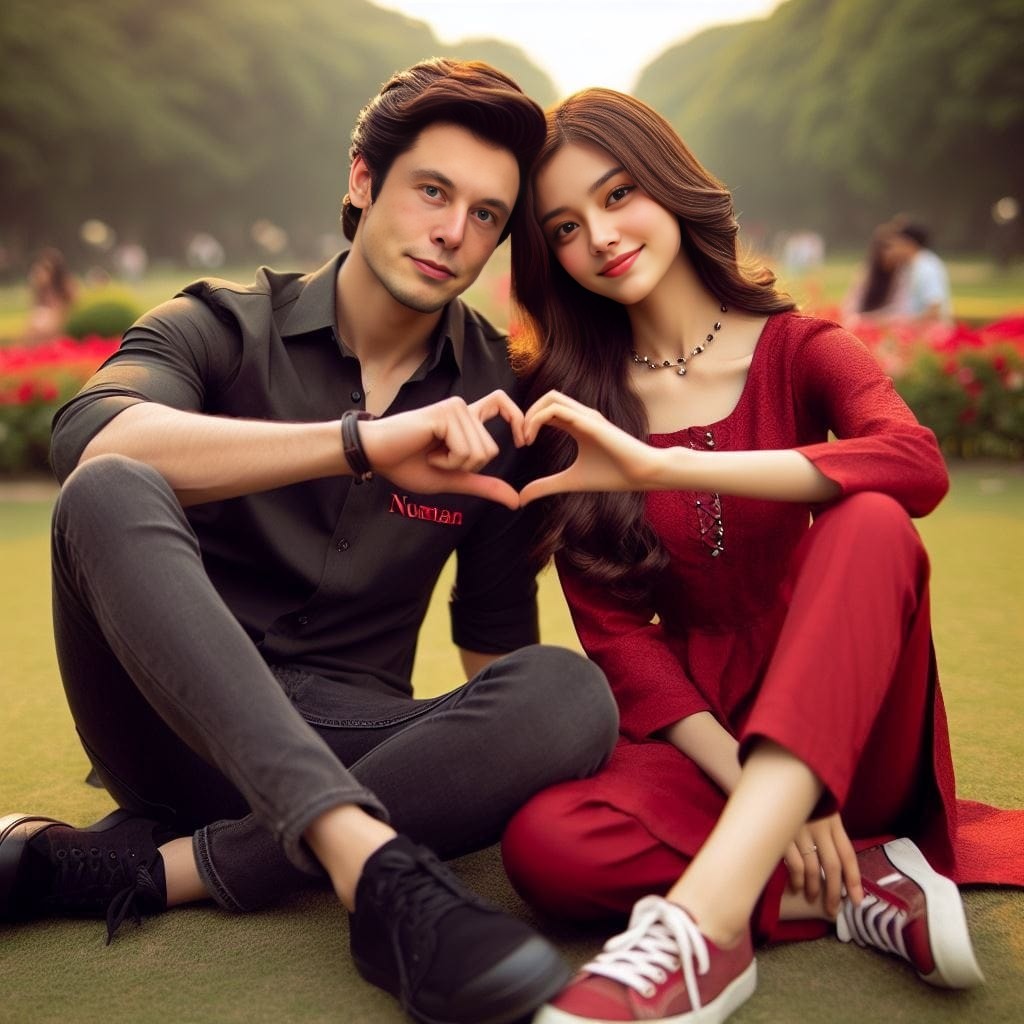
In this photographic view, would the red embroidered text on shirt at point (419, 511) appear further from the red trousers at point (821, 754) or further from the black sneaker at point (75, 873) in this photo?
the black sneaker at point (75, 873)

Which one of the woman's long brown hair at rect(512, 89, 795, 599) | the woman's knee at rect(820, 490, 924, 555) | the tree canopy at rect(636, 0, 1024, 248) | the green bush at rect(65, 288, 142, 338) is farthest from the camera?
the green bush at rect(65, 288, 142, 338)

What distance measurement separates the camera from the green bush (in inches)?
473

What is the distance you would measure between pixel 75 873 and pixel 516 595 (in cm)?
106

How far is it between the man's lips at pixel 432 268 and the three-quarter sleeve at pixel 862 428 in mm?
730

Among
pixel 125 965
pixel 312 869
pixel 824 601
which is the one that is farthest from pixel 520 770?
pixel 125 965

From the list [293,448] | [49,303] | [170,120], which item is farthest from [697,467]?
[170,120]

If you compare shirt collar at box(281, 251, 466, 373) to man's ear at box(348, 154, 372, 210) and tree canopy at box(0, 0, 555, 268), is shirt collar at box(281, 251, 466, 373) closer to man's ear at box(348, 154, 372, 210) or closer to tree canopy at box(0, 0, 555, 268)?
man's ear at box(348, 154, 372, 210)

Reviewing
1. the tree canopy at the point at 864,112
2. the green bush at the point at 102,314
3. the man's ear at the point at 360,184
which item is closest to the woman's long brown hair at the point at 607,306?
the man's ear at the point at 360,184

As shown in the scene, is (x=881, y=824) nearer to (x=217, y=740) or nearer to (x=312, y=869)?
(x=312, y=869)

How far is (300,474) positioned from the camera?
1.96 m

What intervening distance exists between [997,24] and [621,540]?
11595 mm

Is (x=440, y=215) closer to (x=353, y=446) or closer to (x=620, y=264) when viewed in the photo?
(x=620, y=264)

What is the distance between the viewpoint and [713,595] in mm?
2305

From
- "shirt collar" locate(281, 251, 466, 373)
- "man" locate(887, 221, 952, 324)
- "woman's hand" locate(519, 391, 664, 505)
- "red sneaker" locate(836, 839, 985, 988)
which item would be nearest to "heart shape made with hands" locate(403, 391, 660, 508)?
"woman's hand" locate(519, 391, 664, 505)
